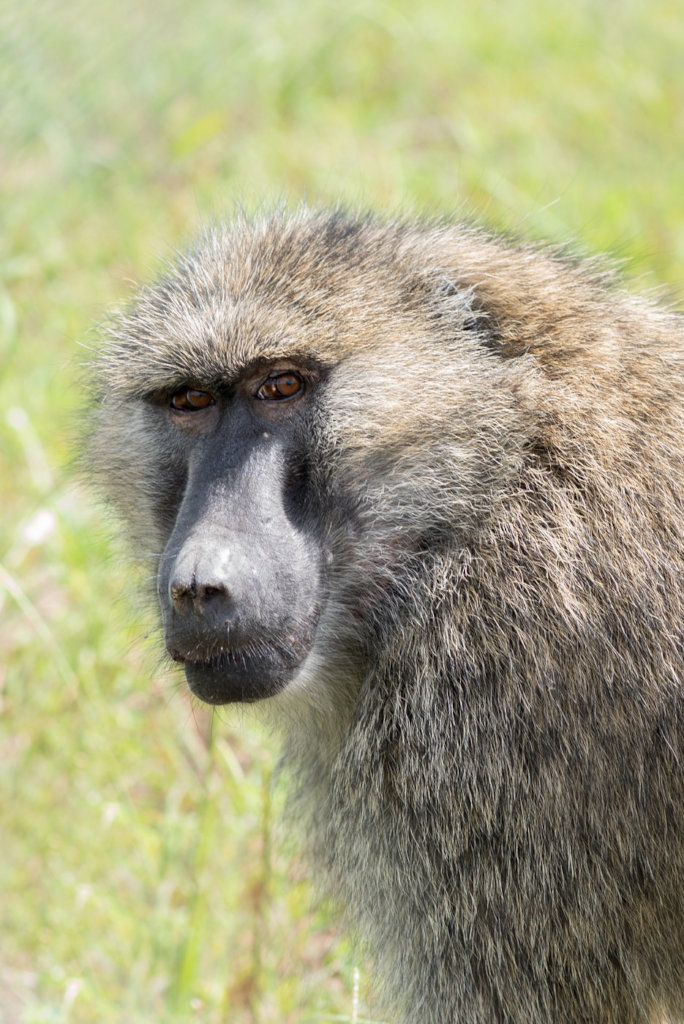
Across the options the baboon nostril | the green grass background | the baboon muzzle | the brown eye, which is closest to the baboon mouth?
the baboon muzzle

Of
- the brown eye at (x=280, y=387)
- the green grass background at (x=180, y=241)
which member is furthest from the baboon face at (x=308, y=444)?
the green grass background at (x=180, y=241)

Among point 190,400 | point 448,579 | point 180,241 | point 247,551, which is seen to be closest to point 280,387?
point 190,400

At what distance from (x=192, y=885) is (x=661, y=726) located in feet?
5.93

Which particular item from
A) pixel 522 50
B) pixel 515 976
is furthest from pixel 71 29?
pixel 515 976

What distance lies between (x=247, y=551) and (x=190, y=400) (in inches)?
21.2

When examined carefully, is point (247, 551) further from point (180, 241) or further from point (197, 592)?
point (180, 241)

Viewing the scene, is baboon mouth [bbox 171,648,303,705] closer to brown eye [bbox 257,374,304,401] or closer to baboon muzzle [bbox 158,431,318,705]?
baboon muzzle [bbox 158,431,318,705]

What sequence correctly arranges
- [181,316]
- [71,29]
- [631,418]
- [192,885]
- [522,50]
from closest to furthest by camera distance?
[631,418]
[181,316]
[192,885]
[71,29]
[522,50]

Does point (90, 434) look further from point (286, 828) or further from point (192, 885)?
point (192, 885)

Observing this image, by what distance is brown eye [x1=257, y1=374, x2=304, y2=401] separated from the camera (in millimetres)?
2686

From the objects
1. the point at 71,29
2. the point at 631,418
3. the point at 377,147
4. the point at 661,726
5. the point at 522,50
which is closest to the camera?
the point at 661,726

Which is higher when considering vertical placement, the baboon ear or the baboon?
the baboon ear

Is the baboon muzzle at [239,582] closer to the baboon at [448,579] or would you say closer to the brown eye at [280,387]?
the baboon at [448,579]

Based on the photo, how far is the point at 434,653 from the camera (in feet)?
8.34
